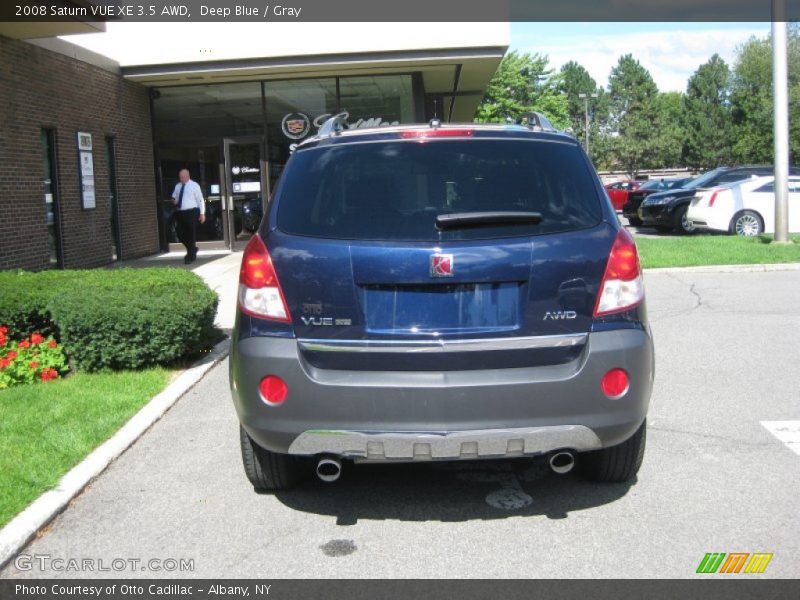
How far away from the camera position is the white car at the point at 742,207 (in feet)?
61.3

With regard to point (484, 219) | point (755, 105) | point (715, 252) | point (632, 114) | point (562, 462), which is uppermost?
point (632, 114)

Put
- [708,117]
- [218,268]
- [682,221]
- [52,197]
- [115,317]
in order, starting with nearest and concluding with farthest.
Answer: [115,317] < [52,197] < [218,268] < [682,221] < [708,117]

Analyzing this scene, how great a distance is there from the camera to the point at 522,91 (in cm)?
5906

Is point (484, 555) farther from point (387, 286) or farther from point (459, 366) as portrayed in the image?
point (387, 286)

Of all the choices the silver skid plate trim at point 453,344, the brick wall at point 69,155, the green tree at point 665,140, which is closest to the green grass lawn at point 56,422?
the silver skid plate trim at point 453,344

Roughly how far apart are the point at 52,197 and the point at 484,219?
12418 mm

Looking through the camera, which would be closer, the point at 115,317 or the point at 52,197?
the point at 115,317

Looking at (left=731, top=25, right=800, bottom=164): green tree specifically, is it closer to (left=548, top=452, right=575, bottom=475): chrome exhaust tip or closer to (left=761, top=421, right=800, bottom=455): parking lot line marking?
(left=761, top=421, right=800, bottom=455): parking lot line marking

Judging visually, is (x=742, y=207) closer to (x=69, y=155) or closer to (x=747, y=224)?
(x=747, y=224)

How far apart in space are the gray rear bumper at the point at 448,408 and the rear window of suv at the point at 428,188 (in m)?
0.59

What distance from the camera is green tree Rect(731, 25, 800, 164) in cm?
6788

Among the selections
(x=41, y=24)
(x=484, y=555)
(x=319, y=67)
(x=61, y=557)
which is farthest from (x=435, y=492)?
(x=319, y=67)

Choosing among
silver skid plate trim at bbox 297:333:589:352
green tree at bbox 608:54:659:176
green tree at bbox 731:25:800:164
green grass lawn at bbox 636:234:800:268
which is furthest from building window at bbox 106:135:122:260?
green tree at bbox 608:54:659:176

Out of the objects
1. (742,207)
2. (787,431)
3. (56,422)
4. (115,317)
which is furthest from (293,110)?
(787,431)
